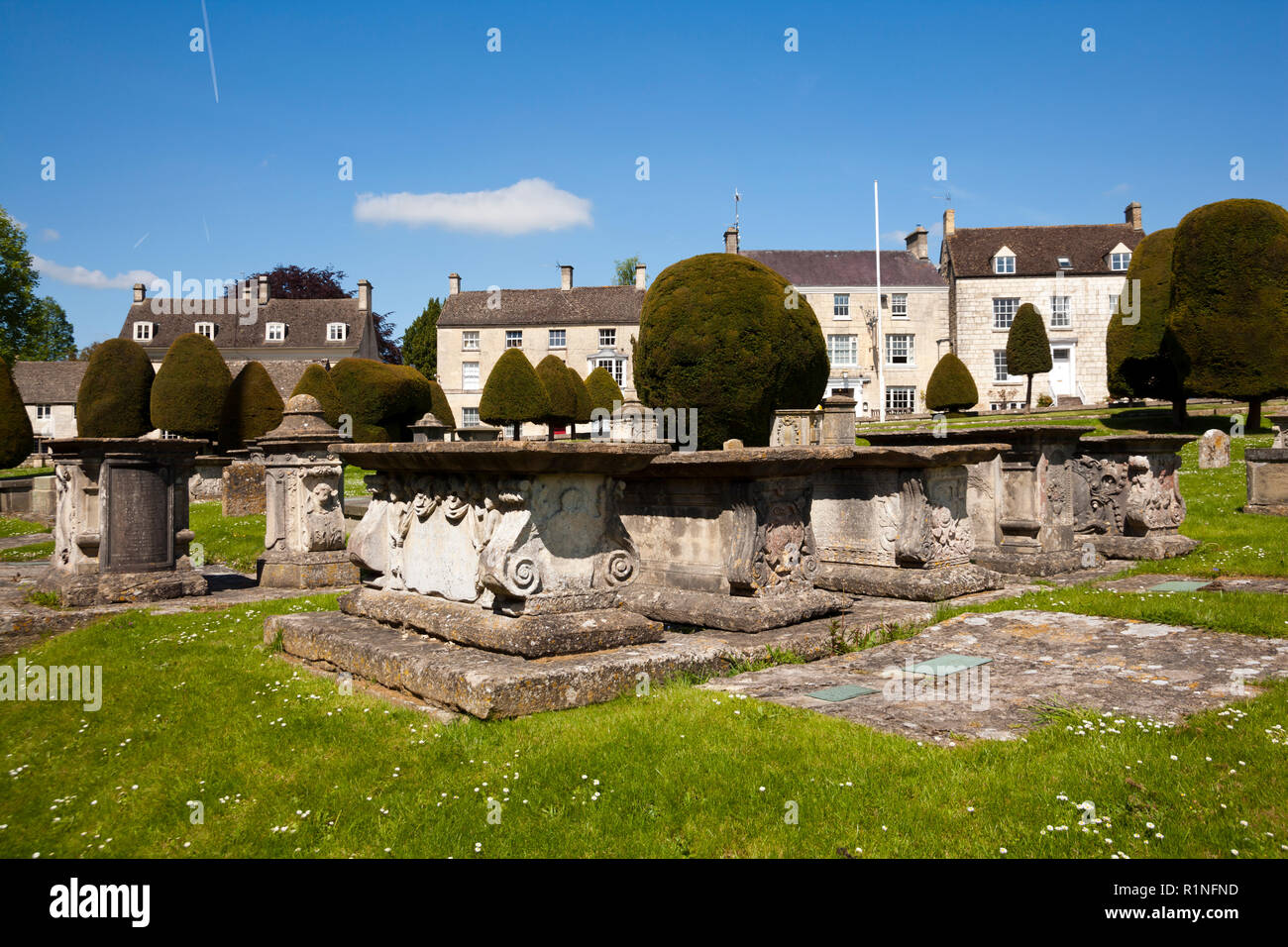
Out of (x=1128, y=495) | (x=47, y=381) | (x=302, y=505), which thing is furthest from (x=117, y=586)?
(x=47, y=381)

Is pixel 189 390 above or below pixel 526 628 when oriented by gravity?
above

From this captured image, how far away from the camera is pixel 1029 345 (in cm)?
3831

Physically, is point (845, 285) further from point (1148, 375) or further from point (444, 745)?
point (444, 745)

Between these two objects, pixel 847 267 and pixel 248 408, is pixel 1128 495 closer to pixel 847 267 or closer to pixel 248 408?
pixel 248 408

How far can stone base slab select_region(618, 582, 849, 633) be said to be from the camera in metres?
6.23

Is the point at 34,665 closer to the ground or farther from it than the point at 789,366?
closer to the ground

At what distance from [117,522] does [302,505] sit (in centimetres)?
197

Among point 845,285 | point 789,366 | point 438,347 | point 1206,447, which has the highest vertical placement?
point 845,285

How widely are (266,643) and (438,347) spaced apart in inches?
1663

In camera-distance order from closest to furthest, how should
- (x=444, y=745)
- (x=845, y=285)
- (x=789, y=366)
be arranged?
(x=444, y=745) < (x=789, y=366) < (x=845, y=285)

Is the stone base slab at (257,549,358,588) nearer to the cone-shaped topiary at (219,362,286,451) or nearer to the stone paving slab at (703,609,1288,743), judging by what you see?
the stone paving slab at (703,609,1288,743)
